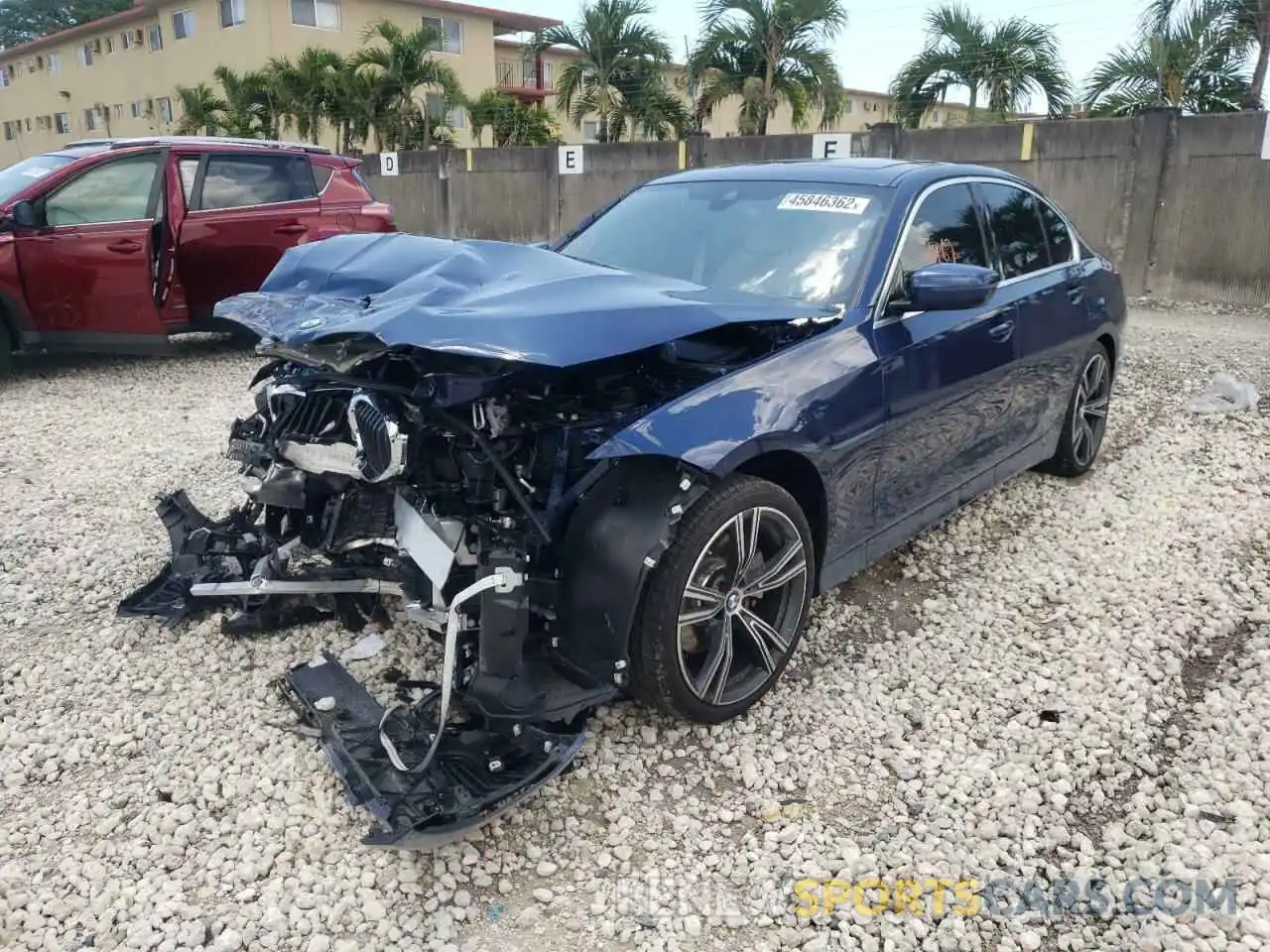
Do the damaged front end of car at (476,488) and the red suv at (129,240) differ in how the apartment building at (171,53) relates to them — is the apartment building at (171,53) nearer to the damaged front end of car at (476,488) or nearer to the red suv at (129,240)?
the red suv at (129,240)

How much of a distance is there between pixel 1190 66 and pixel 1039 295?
1270cm

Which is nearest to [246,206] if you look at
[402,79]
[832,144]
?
[832,144]

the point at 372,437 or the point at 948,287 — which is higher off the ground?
the point at 948,287

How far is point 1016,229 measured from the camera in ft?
15.3

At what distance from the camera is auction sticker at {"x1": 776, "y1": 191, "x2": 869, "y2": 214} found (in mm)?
3842

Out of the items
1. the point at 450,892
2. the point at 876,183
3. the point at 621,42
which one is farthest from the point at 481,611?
the point at 621,42

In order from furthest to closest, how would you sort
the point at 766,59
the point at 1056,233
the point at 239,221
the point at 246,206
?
the point at 766,59, the point at 246,206, the point at 239,221, the point at 1056,233

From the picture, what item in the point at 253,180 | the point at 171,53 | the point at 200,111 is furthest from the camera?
the point at 171,53

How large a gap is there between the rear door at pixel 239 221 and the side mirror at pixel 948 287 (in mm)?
6060

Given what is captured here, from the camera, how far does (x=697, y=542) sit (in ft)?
9.41

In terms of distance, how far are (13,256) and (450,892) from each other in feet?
21.8

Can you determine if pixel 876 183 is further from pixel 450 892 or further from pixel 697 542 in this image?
pixel 450 892

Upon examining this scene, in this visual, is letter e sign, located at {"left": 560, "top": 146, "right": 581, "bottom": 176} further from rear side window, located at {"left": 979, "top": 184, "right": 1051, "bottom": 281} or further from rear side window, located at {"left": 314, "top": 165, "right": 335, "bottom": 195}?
rear side window, located at {"left": 979, "top": 184, "right": 1051, "bottom": 281}

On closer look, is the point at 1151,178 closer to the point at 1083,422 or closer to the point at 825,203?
the point at 1083,422
